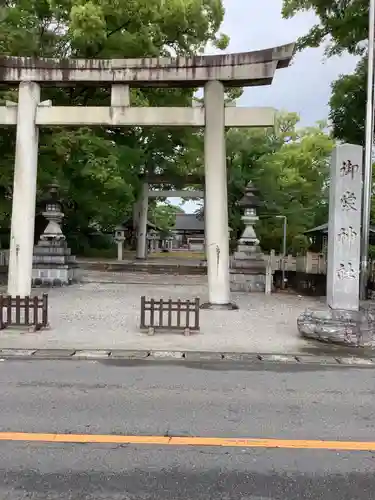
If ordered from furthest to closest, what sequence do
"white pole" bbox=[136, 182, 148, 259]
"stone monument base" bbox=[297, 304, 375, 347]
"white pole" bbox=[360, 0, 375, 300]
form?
"white pole" bbox=[136, 182, 148, 259], "white pole" bbox=[360, 0, 375, 300], "stone monument base" bbox=[297, 304, 375, 347]

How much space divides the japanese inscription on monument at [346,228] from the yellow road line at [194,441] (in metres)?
5.03

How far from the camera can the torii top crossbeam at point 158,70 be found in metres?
11.8

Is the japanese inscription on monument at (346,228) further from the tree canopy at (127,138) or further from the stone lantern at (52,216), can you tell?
the stone lantern at (52,216)

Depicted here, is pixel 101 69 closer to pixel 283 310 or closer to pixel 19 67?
pixel 19 67

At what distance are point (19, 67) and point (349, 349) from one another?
10459mm

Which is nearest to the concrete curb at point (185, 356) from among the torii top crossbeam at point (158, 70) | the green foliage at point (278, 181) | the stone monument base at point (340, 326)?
the stone monument base at point (340, 326)

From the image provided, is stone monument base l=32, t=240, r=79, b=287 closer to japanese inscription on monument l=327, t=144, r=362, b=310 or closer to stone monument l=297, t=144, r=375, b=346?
stone monument l=297, t=144, r=375, b=346

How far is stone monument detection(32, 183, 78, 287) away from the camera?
18.0 meters

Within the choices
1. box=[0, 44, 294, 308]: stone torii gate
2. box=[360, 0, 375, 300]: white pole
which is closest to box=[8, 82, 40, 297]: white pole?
box=[0, 44, 294, 308]: stone torii gate

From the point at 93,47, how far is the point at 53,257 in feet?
26.8

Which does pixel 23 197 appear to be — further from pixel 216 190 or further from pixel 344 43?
pixel 344 43

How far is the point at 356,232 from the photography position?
29.4 ft

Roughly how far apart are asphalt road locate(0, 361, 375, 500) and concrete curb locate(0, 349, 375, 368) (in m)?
0.34

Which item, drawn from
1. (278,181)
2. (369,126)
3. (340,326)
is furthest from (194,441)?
(278,181)
